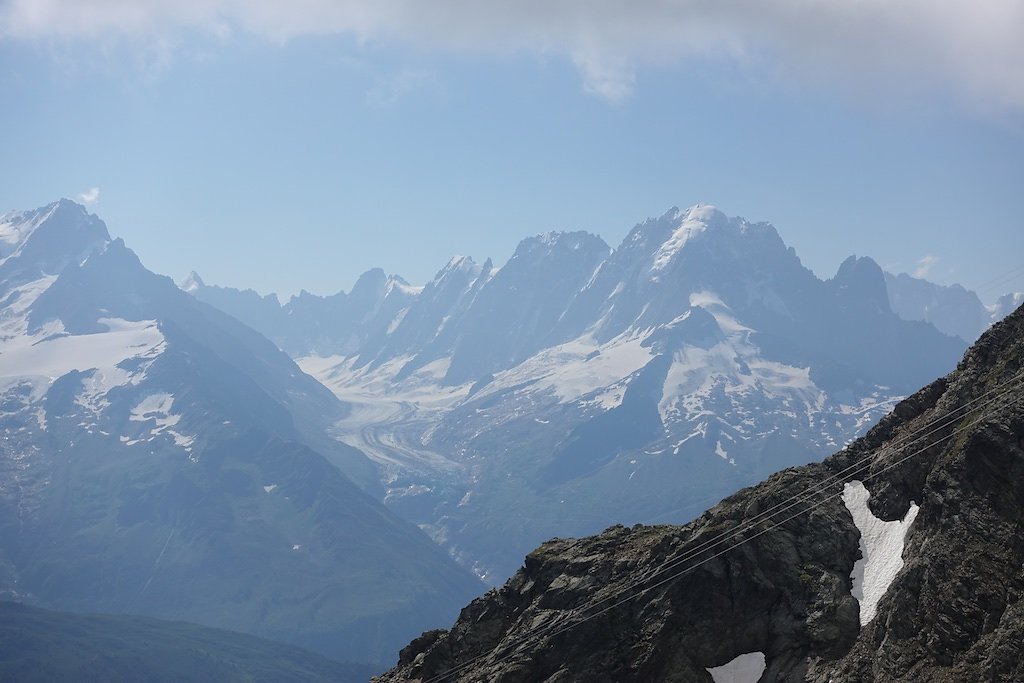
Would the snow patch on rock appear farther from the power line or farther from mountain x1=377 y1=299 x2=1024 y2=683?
the power line

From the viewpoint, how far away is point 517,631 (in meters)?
92.6

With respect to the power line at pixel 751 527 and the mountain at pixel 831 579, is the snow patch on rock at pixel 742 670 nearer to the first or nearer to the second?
the mountain at pixel 831 579

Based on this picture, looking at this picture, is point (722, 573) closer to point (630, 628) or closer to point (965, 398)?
point (630, 628)

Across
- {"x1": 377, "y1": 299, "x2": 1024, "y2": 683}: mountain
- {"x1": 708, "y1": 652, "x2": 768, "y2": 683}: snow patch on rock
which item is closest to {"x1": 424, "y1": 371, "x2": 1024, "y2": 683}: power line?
{"x1": 377, "y1": 299, "x2": 1024, "y2": 683}: mountain

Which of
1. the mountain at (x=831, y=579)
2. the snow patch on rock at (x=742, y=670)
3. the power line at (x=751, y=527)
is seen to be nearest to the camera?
the mountain at (x=831, y=579)

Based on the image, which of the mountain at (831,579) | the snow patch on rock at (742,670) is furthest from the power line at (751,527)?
the snow patch on rock at (742,670)

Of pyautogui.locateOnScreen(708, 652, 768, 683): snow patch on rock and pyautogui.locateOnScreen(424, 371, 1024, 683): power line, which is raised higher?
pyautogui.locateOnScreen(424, 371, 1024, 683): power line

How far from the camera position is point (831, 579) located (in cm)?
7725

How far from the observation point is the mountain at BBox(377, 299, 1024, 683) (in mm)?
67188

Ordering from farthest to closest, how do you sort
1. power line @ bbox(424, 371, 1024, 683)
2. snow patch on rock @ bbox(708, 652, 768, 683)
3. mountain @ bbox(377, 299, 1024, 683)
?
power line @ bbox(424, 371, 1024, 683) → snow patch on rock @ bbox(708, 652, 768, 683) → mountain @ bbox(377, 299, 1024, 683)

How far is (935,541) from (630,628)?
73.8 feet

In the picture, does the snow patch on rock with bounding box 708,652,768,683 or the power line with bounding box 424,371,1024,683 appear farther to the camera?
the power line with bounding box 424,371,1024,683

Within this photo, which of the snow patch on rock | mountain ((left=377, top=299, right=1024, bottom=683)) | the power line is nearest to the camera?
mountain ((left=377, top=299, right=1024, bottom=683))

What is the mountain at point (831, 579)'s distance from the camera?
67.2 meters
